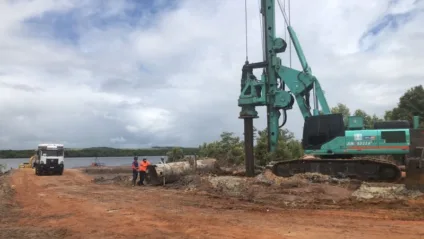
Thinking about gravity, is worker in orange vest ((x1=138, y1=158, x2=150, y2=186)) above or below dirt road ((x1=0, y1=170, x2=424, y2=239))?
above

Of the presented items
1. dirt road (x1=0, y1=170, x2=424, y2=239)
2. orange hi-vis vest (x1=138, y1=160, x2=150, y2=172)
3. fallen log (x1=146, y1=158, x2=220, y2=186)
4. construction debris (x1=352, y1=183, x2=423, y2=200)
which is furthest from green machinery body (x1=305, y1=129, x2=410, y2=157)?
orange hi-vis vest (x1=138, y1=160, x2=150, y2=172)

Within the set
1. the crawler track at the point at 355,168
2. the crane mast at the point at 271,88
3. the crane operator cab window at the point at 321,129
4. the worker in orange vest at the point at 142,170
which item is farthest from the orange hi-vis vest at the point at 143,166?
the crane operator cab window at the point at 321,129

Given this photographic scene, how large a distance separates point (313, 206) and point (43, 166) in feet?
93.3

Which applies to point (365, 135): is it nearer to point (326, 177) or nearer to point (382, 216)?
point (326, 177)

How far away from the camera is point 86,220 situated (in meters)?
11.0

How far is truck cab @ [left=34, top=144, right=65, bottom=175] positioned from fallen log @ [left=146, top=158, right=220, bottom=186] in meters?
16.4

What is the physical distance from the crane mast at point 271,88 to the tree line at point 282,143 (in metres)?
2.66

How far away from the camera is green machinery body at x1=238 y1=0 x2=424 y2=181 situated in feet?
56.3

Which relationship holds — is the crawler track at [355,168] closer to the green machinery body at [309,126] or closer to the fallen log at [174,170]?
the green machinery body at [309,126]

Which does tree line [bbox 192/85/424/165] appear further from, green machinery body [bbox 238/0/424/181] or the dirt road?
the dirt road

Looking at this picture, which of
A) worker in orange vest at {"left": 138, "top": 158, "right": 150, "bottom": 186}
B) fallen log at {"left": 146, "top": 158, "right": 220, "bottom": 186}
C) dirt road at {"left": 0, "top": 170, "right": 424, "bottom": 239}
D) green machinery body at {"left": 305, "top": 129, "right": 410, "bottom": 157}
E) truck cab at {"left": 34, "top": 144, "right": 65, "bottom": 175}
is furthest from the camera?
truck cab at {"left": 34, "top": 144, "right": 65, "bottom": 175}

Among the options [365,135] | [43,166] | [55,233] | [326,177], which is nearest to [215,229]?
[55,233]

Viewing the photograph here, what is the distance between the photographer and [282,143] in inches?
1123

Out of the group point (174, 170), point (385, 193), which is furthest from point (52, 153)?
point (385, 193)
